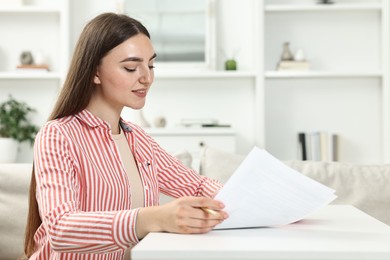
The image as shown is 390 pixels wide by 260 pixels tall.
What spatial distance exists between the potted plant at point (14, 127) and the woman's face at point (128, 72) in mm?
3294

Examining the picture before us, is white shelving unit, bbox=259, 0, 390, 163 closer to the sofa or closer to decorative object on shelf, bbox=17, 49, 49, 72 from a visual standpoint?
decorative object on shelf, bbox=17, 49, 49, 72

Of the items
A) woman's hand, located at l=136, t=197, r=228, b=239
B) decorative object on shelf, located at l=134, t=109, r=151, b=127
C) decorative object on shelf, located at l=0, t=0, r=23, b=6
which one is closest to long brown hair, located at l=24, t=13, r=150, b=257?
woman's hand, located at l=136, t=197, r=228, b=239

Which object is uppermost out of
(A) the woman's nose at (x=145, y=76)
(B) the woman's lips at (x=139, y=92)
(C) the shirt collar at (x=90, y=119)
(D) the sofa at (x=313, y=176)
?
(A) the woman's nose at (x=145, y=76)

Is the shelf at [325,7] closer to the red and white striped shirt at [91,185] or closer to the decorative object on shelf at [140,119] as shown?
the decorative object on shelf at [140,119]

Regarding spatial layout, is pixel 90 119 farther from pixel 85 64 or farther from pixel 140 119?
pixel 140 119

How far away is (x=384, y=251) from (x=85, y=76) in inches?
31.8

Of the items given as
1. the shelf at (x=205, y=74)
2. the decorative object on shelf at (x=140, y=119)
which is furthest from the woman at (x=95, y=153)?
the shelf at (x=205, y=74)

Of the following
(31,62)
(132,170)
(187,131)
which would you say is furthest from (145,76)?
(31,62)

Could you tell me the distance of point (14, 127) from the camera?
4844 millimetres

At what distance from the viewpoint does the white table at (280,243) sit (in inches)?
41.1

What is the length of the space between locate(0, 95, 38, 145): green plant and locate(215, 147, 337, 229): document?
12.4 ft

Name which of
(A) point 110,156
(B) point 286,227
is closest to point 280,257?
(B) point 286,227

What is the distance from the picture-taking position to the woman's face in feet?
4.99

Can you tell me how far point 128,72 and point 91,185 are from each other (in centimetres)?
27
